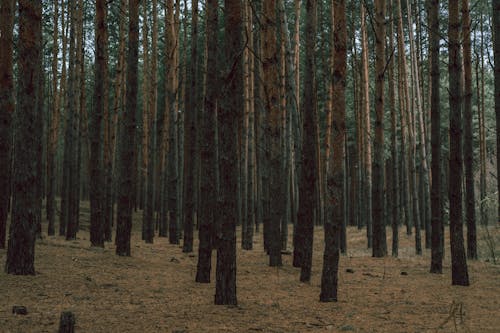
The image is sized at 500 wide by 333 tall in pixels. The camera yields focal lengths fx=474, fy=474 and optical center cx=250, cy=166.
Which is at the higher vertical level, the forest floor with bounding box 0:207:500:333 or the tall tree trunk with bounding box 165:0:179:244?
the tall tree trunk with bounding box 165:0:179:244

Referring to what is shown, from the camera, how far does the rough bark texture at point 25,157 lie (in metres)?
6.78

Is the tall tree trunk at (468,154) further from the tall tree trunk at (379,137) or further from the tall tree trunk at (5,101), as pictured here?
the tall tree trunk at (5,101)

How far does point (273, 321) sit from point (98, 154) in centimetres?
751

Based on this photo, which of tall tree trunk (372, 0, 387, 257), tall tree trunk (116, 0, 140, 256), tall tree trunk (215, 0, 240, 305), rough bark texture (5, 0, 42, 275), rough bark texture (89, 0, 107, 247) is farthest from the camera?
tall tree trunk (372, 0, 387, 257)

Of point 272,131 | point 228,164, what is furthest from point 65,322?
point 272,131

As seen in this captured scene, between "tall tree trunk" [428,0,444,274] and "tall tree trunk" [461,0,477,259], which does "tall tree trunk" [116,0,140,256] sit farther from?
"tall tree trunk" [461,0,477,259]

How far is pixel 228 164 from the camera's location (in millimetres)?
5781

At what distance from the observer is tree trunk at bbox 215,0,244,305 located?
5715 mm

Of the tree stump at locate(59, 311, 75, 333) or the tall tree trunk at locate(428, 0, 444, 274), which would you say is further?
the tall tree trunk at locate(428, 0, 444, 274)

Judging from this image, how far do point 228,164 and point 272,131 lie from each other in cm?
432

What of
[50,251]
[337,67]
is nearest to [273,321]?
[337,67]

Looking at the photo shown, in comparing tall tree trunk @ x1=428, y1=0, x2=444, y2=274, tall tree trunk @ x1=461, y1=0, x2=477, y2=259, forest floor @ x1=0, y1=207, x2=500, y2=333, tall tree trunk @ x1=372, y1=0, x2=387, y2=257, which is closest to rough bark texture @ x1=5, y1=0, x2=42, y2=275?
forest floor @ x1=0, y1=207, x2=500, y2=333

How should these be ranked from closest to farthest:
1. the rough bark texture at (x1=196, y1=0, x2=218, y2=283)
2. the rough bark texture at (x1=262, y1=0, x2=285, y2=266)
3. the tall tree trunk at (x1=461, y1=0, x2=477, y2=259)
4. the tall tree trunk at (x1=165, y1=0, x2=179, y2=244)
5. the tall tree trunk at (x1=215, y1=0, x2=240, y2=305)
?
the tall tree trunk at (x1=215, y1=0, x2=240, y2=305) → the rough bark texture at (x1=196, y1=0, x2=218, y2=283) → the rough bark texture at (x1=262, y1=0, x2=285, y2=266) → the tall tree trunk at (x1=461, y1=0, x2=477, y2=259) → the tall tree trunk at (x1=165, y1=0, x2=179, y2=244)

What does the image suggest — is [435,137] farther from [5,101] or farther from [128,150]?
[5,101]
